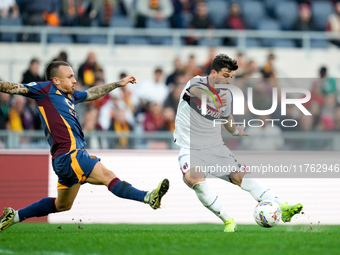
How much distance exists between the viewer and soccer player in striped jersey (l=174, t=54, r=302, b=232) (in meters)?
9.40

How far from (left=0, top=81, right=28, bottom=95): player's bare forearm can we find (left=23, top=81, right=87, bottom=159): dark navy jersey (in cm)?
10

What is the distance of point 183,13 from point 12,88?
34.8 feet

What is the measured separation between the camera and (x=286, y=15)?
64.6 feet

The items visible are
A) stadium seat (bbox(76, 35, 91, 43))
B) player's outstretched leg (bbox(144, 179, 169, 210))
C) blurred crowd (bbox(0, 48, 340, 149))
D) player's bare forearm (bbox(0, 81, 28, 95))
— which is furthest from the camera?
stadium seat (bbox(76, 35, 91, 43))

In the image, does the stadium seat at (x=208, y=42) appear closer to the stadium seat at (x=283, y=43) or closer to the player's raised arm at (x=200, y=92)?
the stadium seat at (x=283, y=43)

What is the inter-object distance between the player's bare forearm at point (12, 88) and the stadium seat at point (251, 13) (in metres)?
11.3

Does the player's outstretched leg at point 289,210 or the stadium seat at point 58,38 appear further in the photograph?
the stadium seat at point 58,38

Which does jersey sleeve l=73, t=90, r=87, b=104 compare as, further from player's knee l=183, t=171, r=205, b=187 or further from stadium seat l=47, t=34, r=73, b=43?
stadium seat l=47, t=34, r=73, b=43

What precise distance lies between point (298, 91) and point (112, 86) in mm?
7908

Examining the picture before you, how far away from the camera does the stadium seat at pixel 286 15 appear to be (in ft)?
64.5

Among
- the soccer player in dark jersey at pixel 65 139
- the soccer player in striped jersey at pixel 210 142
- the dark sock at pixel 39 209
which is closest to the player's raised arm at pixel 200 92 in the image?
the soccer player in striped jersey at pixel 210 142

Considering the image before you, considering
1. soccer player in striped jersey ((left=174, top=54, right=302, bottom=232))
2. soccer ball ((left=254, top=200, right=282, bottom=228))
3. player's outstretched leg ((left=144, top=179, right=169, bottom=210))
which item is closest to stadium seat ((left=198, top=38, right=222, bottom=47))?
soccer player in striped jersey ((left=174, top=54, right=302, bottom=232))

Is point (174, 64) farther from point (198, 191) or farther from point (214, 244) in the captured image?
point (214, 244)

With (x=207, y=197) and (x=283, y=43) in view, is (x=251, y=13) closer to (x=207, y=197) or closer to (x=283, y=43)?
(x=283, y=43)
